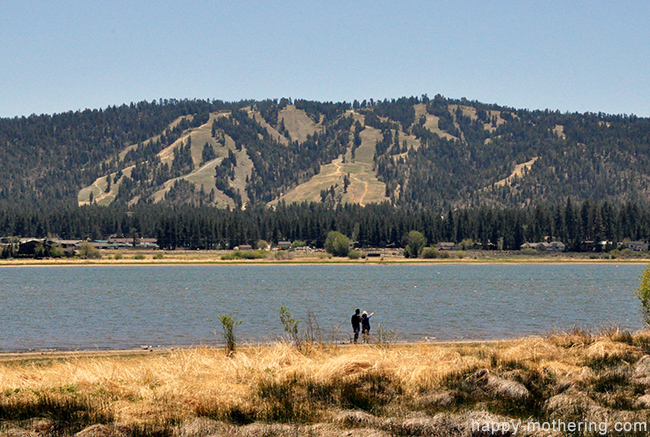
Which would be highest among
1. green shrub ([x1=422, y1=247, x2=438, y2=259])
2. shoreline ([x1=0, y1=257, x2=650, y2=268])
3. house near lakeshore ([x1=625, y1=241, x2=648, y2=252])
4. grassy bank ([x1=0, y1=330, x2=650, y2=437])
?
house near lakeshore ([x1=625, y1=241, x2=648, y2=252])

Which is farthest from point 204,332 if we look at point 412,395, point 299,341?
point 412,395

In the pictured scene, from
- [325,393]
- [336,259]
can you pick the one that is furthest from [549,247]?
[325,393]

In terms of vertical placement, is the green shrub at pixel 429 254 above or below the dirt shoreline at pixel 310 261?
above

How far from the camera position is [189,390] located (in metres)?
16.6

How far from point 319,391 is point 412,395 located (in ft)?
7.44

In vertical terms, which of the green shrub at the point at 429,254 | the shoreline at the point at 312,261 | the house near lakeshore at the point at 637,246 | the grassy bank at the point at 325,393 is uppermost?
the house near lakeshore at the point at 637,246

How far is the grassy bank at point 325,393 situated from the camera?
563 inches

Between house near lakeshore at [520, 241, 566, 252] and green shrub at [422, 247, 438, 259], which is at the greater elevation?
house near lakeshore at [520, 241, 566, 252]

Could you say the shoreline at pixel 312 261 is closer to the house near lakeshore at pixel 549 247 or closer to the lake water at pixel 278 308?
the house near lakeshore at pixel 549 247

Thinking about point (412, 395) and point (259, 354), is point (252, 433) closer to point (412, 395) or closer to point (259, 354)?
point (412, 395)

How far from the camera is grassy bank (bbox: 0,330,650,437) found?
46.9ft

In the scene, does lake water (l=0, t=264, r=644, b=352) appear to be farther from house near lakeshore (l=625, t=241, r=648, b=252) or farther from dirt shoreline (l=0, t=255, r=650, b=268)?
house near lakeshore (l=625, t=241, r=648, b=252)

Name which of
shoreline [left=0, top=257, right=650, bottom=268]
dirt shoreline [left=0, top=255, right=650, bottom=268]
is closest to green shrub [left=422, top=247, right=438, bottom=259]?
dirt shoreline [left=0, top=255, right=650, bottom=268]

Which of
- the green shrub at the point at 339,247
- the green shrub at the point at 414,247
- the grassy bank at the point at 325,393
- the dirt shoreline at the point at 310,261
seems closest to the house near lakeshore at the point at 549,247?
the dirt shoreline at the point at 310,261
